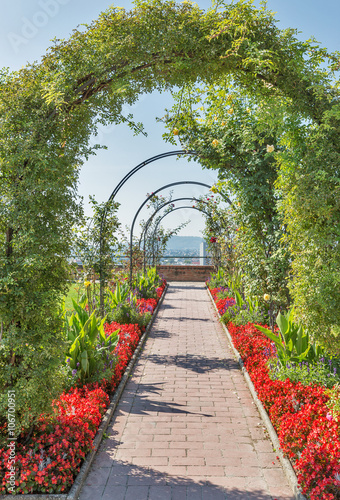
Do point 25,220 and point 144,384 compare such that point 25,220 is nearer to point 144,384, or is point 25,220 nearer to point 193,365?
point 144,384

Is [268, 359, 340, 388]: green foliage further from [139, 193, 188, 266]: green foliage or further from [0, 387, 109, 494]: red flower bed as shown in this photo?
[139, 193, 188, 266]: green foliage

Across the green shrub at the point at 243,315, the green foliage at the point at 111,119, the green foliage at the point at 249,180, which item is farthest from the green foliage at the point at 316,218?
the green shrub at the point at 243,315

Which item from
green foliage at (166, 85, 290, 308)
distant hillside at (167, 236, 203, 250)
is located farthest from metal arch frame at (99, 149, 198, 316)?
distant hillside at (167, 236, 203, 250)

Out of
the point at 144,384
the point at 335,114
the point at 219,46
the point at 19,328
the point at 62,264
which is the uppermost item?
the point at 219,46

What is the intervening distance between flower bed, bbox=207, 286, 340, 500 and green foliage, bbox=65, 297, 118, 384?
1733 mm

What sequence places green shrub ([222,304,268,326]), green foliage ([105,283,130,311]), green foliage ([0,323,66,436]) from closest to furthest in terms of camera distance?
green foliage ([0,323,66,436]) < green shrub ([222,304,268,326]) < green foliage ([105,283,130,311])

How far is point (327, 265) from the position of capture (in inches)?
126

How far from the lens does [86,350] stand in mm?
4320

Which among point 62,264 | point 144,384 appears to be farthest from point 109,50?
point 144,384

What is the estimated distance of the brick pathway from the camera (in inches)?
109

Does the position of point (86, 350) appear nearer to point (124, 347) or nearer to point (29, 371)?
point (124, 347)

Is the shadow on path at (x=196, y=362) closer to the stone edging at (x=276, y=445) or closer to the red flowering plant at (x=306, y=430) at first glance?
the stone edging at (x=276, y=445)

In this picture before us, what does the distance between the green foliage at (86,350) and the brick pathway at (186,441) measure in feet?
1.59

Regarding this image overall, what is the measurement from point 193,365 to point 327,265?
3.12 metres
